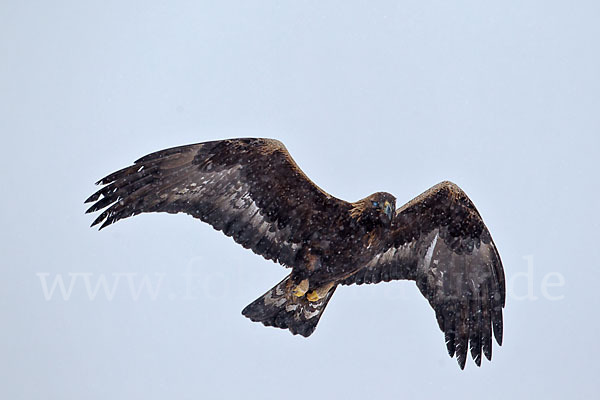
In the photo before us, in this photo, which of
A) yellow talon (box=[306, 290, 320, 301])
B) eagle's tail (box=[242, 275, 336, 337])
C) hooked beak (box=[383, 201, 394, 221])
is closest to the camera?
hooked beak (box=[383, 201, 394, 221])

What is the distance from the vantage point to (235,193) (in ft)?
30.8

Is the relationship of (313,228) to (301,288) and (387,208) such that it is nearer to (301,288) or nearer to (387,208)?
(301,288)

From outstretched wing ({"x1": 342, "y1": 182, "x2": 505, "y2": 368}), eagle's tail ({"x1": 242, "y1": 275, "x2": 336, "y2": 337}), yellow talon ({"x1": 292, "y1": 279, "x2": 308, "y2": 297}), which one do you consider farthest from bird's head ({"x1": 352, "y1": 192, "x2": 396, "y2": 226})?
eagle's tail ({"x1": 242, "y1": 275, "x2": 336, "y2": 337})

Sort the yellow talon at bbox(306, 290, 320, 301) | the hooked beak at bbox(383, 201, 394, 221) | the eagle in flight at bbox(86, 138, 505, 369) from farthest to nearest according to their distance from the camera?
the yellow talon at bbox(306, 290, 320, 301) < the eagle in flight at bbox(86, 138, 505, 369) < the hooked beak at bbox(383, 201, 394, 221)

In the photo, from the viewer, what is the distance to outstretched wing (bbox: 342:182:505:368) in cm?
968

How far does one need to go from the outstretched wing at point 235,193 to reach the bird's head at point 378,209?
0.30 metres

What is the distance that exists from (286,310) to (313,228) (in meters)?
0.97

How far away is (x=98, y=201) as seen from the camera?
29.3 feet

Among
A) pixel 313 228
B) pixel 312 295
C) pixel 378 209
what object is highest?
pixel 378 209

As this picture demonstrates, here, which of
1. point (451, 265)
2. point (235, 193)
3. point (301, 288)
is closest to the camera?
point (235, 193)

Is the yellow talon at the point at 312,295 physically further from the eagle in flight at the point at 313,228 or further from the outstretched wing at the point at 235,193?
the outstretched wing at the point at 235,193

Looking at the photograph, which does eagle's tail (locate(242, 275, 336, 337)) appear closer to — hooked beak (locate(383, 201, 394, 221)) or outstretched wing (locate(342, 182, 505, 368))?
outstretched wing (locate(342, 182, 505, 368))

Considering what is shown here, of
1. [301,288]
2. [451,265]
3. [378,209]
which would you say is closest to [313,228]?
[301,288]

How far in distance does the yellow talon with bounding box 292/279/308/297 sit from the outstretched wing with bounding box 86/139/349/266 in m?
0.26
